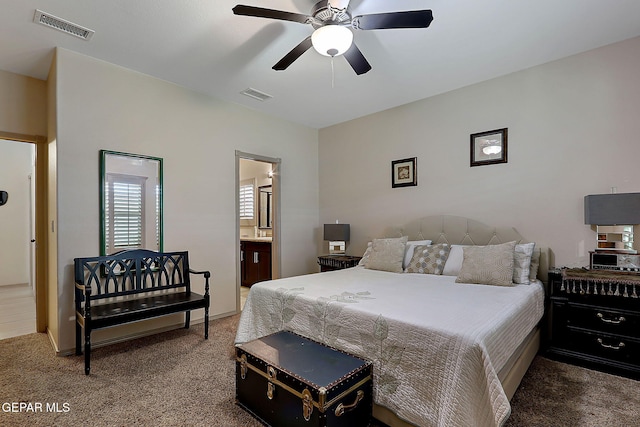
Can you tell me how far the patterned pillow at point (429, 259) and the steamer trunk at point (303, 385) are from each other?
178 centimetres

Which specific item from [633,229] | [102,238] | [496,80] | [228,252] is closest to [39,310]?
[102,238]

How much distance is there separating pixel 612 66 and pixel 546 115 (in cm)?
60

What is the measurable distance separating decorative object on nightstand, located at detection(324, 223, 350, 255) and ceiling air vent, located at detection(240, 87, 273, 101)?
202 centimetres

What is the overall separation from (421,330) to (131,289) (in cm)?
295

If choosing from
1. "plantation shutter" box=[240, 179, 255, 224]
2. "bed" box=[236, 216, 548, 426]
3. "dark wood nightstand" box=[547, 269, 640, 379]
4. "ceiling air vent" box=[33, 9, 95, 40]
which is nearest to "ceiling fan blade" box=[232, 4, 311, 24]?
"ceiling air vent" box=[33, 9, 95, 40]

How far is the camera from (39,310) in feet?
11.5

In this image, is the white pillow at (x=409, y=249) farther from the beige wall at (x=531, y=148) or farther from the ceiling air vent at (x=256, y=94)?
the ceiling air vent at (x=256, y=94)

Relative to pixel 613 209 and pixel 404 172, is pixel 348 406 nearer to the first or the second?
pixel 613 209

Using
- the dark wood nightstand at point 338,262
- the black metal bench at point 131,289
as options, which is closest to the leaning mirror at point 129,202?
the black metal bench at point 131,289

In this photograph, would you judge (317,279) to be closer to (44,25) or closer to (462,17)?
(462,17)

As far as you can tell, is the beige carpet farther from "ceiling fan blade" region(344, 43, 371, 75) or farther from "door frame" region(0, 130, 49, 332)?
"ceiling fan blade" region(344, 43, 371, 75)

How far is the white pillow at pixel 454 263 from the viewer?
3.31m

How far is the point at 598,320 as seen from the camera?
2600mm

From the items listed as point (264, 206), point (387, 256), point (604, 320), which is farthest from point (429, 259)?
point (264, 206)
